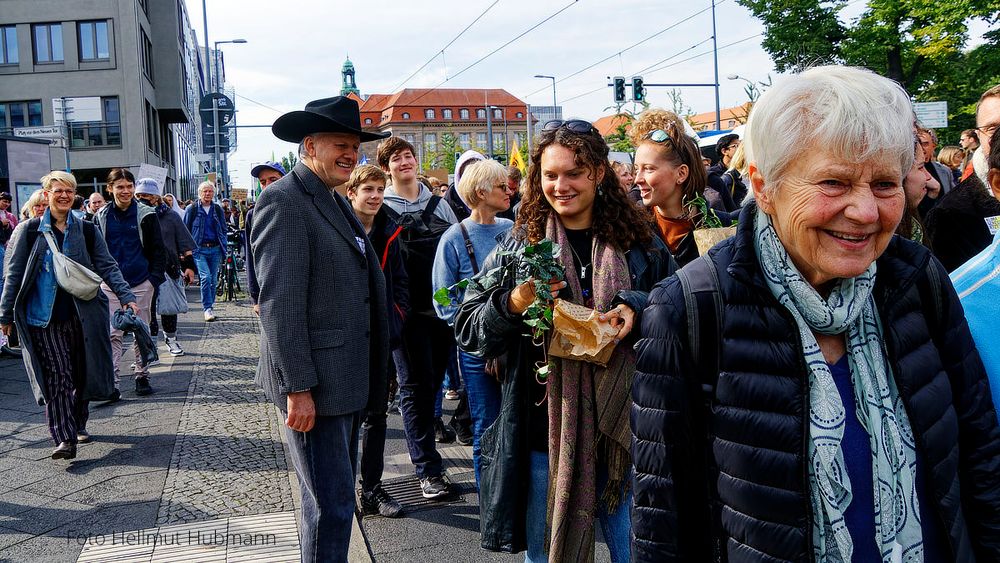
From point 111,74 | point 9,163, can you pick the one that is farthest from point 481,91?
point 9,163

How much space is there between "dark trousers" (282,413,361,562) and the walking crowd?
0.01 m

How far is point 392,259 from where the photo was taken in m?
5.06

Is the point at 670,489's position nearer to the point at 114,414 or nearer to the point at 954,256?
the point at 954,256

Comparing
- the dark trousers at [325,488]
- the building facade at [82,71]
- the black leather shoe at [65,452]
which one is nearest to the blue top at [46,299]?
the black leather shoe at [65,452]

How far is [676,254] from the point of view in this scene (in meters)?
3.61

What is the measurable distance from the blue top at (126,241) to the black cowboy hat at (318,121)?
18.0 ft

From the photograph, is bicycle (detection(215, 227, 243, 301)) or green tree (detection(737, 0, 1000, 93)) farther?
green tree (detection(737, 0, 1000, 93))

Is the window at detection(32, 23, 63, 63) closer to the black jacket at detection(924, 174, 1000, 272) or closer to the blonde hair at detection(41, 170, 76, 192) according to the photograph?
the blonde hair at detection(41, 170, 76, 192)

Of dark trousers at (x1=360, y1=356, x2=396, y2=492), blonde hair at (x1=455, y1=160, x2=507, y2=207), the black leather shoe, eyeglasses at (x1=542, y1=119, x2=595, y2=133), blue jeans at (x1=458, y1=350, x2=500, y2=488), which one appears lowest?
the black leather shoe

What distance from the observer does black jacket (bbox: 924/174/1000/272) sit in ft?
10.8

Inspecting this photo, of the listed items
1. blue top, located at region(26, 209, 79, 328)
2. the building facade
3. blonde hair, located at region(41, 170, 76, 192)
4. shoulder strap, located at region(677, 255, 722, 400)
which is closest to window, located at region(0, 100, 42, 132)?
the building facade

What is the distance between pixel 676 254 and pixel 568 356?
1157 mm

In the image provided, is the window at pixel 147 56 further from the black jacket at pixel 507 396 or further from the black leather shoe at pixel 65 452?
the black jacket at pixel 507 396

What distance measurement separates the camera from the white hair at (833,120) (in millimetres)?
1562
